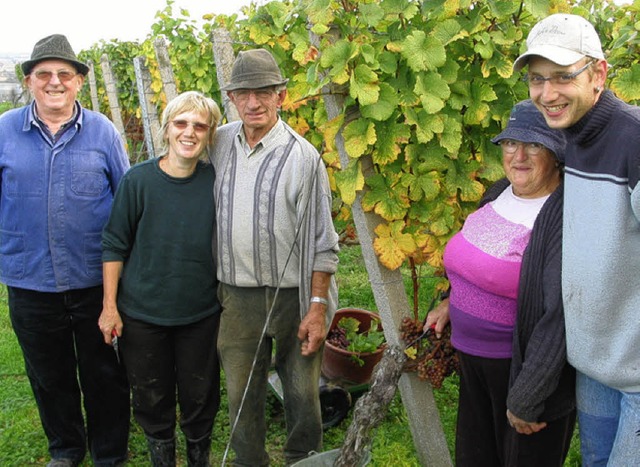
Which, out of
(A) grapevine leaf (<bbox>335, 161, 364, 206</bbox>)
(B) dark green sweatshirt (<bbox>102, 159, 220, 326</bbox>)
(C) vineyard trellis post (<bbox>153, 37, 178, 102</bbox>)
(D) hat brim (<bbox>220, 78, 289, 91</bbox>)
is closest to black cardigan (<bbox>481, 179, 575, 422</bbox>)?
(A) grapevine leaf (<bbox>335, 161, 364, 206</bbox>)

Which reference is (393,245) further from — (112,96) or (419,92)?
(112,96)

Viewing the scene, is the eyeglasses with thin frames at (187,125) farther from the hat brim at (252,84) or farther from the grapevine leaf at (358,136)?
the grapevine leaf at (358,136)

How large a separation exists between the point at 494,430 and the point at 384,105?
126 centimetres

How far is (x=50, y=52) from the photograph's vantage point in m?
2.79

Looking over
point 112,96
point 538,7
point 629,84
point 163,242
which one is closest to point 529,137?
point 538,7

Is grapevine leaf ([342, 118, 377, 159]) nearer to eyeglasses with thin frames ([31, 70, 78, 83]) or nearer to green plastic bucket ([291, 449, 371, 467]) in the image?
green plastic bucket ([291, 449, 371, 467])

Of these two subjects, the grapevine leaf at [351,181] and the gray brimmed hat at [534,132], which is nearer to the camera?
the gray brimmed hat at [534,132]

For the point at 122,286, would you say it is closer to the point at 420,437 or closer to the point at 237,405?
the point at 237,405

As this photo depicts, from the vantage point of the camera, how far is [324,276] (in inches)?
107

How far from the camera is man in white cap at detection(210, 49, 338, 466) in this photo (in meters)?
2.62

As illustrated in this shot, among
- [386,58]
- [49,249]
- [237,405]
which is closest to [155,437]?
[237,405]

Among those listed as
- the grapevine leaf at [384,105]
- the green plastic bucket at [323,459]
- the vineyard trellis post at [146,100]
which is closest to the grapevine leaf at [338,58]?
the grapevine leaf at [384,105]

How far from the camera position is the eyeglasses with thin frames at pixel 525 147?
83.1 inches

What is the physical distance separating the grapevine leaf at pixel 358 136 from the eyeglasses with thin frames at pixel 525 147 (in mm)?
507
